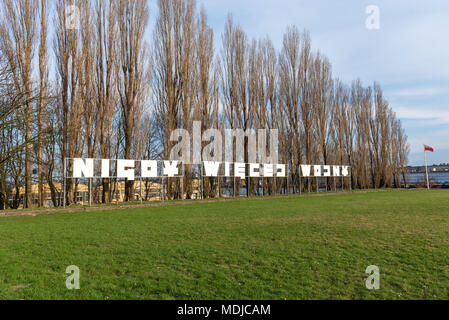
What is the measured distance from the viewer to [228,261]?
4555mm

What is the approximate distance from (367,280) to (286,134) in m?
Result: 23.1

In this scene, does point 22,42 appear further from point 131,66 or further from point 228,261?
point 228,261

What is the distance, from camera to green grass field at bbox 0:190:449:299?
334 cm

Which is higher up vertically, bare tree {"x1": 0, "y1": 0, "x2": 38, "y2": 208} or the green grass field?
bare tree {"x1": 0, "y1": 0, "x2": 38, "y2": 208}

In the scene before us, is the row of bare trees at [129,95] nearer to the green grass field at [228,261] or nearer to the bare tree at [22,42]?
the bare tree at [22,42]

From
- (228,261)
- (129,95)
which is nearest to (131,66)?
(129,95)

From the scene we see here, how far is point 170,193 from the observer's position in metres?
19.0

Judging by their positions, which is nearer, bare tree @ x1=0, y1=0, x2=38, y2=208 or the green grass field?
the green grass field

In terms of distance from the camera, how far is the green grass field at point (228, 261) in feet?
11.0

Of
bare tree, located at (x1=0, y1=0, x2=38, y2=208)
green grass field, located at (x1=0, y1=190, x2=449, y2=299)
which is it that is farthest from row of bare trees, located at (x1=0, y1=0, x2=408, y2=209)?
green grass field, located at (x1=0, y1=190, x2=449, y2=299)

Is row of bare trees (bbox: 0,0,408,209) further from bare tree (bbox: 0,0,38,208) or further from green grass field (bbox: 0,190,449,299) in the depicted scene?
green grass field (bbox: 0,190,449,299)

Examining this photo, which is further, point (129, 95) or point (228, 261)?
point (129, 95)
